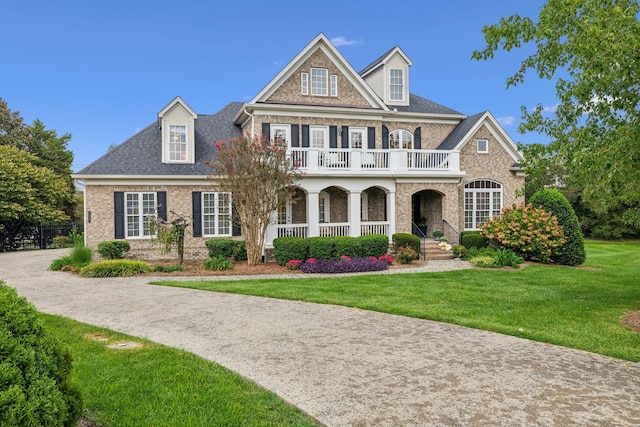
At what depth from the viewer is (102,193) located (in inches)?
683

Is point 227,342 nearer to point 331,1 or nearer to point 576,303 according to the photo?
point 576,303

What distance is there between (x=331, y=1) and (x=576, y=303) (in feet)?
46.2

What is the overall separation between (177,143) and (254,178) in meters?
5.79

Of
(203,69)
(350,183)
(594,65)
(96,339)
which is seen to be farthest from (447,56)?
(96,339)

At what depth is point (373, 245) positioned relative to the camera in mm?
16562

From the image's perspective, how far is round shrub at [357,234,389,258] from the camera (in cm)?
1642

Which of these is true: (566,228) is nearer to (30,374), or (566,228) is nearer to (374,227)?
(374,227)

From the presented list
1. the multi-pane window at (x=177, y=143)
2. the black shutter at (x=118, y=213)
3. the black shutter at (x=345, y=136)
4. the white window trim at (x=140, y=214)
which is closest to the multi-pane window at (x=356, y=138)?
the black shutter at (x=345, y=136)

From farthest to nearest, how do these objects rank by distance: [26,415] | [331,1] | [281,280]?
[331,1]
[281,280]
[26,415]

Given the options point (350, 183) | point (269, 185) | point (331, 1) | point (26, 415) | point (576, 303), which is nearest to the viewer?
point (26, 415)

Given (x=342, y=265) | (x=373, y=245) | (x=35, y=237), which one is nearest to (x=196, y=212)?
(x=342, y=265)

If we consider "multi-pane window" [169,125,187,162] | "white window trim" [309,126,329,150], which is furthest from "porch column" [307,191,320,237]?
"multi-pane window" [169,125,187,162]

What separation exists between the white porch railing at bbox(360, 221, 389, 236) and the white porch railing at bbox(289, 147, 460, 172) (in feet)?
7.80

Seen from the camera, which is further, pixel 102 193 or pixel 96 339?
pixel 102 193
